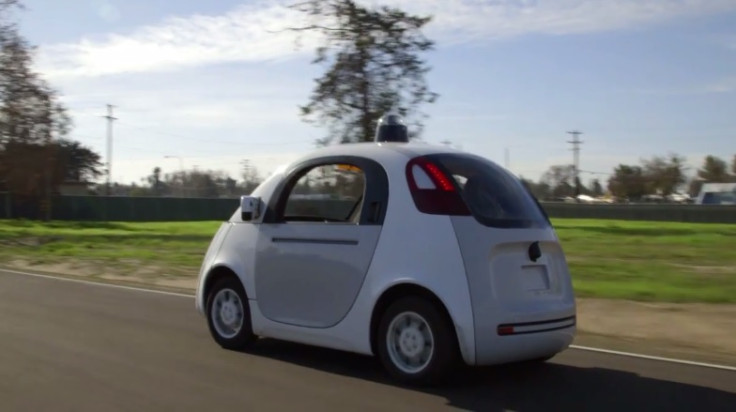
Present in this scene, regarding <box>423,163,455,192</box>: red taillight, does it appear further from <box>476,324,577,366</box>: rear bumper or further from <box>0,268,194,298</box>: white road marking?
<box>0,268,194,298</box>: white road marking

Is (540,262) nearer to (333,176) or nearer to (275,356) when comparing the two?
(333,176)

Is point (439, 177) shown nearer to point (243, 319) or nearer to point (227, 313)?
point (243, 319)

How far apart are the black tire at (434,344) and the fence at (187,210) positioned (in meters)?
49.5

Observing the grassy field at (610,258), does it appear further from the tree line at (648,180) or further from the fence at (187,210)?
the tree line at (648,180)

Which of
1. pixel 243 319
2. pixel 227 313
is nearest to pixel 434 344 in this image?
pixel 243 319

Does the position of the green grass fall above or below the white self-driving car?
below

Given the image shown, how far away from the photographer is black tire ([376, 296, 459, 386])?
6676 mm

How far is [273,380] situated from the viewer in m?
7.34

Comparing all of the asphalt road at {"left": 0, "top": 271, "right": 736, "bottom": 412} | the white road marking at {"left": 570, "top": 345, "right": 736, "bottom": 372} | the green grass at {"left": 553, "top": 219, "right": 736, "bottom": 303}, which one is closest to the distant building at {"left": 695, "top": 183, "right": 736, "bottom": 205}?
the green grass at {"left": 553, "top": 219, "right": 736, "bottom": 303}

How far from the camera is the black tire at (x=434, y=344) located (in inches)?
263

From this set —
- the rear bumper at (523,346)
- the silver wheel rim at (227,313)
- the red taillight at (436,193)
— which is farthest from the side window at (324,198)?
the rear bumper at (523,346)

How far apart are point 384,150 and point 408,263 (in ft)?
→ 3.56

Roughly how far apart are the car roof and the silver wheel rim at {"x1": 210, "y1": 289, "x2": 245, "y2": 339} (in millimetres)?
1592

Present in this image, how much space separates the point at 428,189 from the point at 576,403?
6.22 feet
